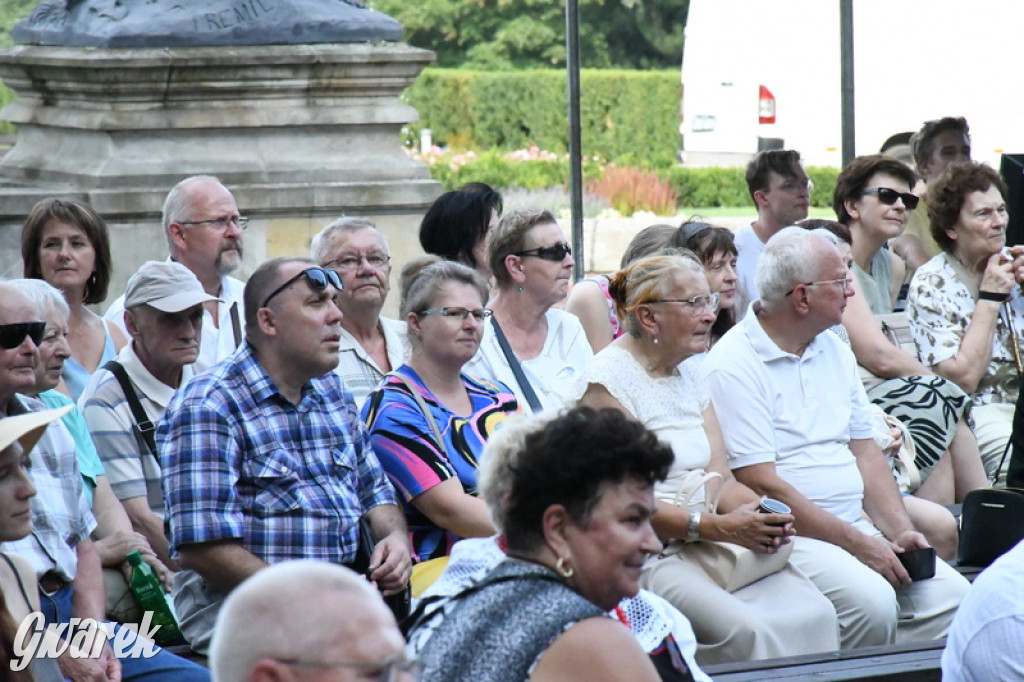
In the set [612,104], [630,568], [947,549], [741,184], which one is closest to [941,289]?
[947,549]

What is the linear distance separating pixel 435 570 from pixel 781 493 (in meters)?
1.32

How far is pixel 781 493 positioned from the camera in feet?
17.1

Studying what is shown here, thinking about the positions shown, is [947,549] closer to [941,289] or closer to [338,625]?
[941,289]

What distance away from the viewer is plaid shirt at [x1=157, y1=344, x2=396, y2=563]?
4.17m

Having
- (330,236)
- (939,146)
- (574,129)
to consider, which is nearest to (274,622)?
(330,236)

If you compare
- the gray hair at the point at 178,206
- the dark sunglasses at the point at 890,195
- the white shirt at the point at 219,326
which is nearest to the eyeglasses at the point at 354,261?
the white shirt at the point at 219,326

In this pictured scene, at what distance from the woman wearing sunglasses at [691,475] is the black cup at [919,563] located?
472 millimetres

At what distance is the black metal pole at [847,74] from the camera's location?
29.7 ft

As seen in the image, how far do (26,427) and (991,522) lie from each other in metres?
3.24

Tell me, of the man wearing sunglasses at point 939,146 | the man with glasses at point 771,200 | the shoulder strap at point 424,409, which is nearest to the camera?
the shoulder strap at point 424,409

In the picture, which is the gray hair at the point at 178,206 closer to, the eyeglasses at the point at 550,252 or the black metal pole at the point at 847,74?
the eyeglasses at the point at 550,252

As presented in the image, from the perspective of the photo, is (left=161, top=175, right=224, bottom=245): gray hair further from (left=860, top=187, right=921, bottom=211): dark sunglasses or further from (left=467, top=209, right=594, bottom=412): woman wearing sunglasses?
(left=860, top=187, right=921, bottom=211): dark sunglasses

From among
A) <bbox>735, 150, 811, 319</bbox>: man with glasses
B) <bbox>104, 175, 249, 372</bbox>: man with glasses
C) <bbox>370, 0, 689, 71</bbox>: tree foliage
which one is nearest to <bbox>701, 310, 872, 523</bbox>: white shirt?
<bbox>735, 150, 811, 319</bbox>: man with glasses

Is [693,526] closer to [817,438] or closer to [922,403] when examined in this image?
[817,438]
